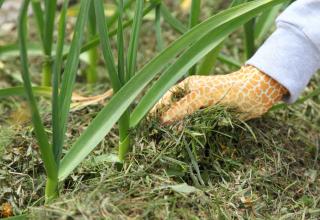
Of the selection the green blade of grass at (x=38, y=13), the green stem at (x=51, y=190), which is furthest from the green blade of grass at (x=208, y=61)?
the green stem at (x=51, y=190)

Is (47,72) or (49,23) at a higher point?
(49,23)

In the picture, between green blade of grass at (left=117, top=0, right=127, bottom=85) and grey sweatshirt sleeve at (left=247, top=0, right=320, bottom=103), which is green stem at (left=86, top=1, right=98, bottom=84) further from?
grey sweatshirt sleeve at (left=247, top=0, right=320, bottom=103)

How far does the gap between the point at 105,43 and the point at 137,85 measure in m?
0.10

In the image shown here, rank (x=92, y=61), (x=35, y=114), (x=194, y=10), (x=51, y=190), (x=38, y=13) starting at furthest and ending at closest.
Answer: (x=92, y=61) → (x=38, y=13) → (x=194, y=10) → (x=51, y=190) → (x=35, y=114)

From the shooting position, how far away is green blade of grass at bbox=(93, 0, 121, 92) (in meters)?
1.09

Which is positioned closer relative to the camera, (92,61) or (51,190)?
(51,190)

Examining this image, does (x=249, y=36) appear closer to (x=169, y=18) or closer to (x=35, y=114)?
(x=169, y=18)

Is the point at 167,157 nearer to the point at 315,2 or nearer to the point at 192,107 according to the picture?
the point at 192,107

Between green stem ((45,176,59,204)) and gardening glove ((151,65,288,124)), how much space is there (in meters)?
0.27

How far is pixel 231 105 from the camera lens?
1.26 m

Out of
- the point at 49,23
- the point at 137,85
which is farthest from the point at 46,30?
the point at 137,85

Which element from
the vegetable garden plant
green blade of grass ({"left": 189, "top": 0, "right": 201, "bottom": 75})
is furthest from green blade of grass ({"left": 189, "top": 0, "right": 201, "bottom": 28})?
the vegetable garden plant

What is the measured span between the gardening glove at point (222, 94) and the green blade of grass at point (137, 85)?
97 millimetres

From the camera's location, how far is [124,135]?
3.94 feet
